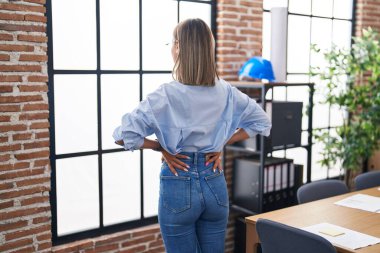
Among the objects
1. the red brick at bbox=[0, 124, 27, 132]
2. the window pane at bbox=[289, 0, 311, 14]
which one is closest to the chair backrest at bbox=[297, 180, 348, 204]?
the red brick at bbox=[0, 124, 27, 132]

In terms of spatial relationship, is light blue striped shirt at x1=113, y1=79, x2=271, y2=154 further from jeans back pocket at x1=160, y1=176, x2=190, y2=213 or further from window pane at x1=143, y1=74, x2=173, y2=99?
window pane at x1=143, y1=74, x2=173, y2=99

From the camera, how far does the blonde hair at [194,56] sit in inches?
87.7

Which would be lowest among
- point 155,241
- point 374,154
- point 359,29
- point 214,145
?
point 155,241

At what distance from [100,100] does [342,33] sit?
3.02m

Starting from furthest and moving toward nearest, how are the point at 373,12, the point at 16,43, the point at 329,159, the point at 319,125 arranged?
the point at 373,12 < the point at 319,125 < the point at 329,159 < the point at 16,43

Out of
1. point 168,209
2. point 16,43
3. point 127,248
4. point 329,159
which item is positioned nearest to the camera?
point 168,209

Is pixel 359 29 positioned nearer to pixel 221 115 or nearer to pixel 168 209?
pixel 221 115

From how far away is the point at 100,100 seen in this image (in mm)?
3311

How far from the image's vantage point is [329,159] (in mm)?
4598

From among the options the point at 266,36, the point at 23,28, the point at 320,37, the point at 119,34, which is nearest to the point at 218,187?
the point at 23,28

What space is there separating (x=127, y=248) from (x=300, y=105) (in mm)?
1724

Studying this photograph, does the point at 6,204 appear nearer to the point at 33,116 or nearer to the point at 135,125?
the point at 33,116

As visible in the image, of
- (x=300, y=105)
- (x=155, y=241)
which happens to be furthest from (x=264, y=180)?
(x=155, y=241)

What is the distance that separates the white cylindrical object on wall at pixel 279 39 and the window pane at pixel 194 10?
1.69 feet
